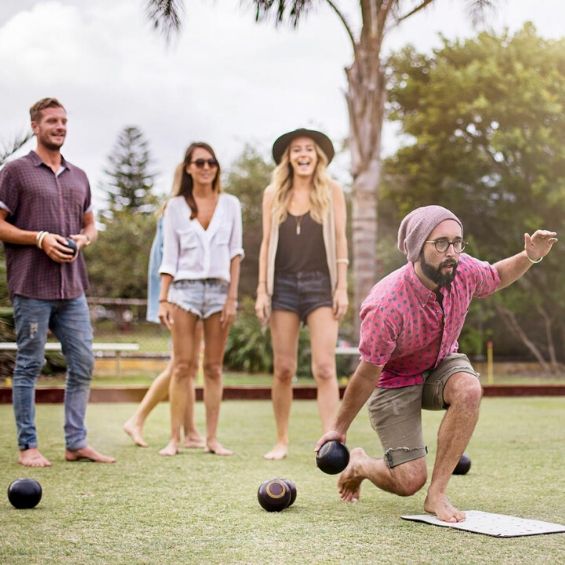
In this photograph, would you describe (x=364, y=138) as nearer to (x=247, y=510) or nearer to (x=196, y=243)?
(x=196, y=243)

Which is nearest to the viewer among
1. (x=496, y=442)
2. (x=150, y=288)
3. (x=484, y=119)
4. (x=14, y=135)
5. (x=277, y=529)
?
(x=277, y=529)

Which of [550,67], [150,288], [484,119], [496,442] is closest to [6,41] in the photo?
[150,288]

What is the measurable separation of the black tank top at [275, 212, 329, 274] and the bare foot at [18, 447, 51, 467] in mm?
1741

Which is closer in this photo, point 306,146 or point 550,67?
point 306,146

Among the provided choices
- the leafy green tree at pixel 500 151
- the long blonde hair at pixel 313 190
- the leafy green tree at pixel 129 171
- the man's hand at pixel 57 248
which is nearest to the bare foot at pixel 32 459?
the man's hand at pixel 57 248

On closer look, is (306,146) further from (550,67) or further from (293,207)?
(550,67)

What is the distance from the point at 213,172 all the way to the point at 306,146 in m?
0.64

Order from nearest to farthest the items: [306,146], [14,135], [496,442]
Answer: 1. [306,146]
2. [496,442]
3. [14,135]

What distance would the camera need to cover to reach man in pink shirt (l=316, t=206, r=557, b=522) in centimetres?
375

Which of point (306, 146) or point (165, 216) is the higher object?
point (306, 146)

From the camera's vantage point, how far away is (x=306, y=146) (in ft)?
19.8

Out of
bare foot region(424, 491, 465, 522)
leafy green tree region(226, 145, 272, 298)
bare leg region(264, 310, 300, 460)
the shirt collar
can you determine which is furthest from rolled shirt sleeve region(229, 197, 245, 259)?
leafy green tree region(226, 145, 272, 298)

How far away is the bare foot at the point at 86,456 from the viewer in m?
5.50

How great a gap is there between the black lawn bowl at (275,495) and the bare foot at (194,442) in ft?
8.57
